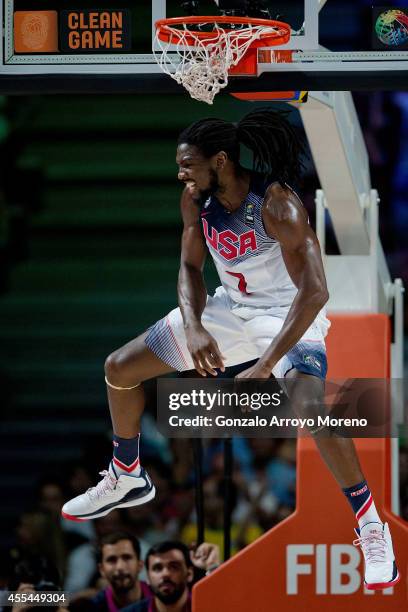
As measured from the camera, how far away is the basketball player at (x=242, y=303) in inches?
212

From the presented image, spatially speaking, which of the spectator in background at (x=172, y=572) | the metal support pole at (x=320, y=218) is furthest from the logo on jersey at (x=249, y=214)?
the spectator in background at (x=172, y=572)

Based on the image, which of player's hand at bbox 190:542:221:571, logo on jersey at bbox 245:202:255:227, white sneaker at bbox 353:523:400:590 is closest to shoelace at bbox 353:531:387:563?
white sneaker at bbox 353:523:400:590

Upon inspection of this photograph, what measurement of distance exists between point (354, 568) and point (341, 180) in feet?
6.57

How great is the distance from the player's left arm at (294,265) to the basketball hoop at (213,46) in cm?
62

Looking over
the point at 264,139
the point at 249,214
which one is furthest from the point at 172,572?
the point at 264,139

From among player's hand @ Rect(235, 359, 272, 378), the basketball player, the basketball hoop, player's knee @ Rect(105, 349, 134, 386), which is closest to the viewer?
the basketball hoop

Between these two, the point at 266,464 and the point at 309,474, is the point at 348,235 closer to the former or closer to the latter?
the point at 309,474

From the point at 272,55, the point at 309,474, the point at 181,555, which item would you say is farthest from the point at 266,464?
the point at 272,55

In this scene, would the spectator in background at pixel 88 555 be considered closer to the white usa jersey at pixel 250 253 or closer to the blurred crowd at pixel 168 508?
the blurred crowd at pixel 168 508

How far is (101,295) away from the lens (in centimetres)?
937

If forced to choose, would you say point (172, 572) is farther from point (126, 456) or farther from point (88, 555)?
point (126, 456)

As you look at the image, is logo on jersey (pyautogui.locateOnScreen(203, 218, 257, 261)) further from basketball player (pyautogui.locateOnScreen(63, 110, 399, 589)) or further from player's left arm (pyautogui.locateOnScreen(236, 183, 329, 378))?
player's left arm (pyautogui.locateOnScreen(236, 183, 329, 378))

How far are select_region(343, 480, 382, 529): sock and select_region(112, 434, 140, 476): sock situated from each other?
3.25 ft

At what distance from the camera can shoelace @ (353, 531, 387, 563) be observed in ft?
18.0
